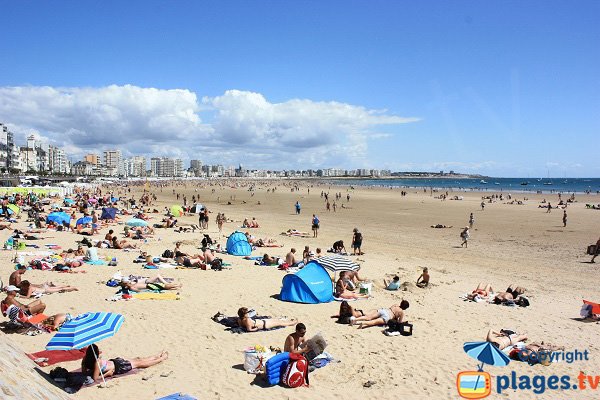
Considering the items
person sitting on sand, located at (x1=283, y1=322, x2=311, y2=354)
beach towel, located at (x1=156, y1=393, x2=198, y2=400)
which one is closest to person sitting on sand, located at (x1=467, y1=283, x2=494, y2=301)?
person sitting on sand, located at (x1=283, y1=322, x2=311, y2=354)

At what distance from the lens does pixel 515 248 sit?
1986 cm

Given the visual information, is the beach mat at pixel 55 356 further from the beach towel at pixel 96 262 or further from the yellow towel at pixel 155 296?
the beach towel at pixel 96 262

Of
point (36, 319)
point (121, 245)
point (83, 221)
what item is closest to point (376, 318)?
point (36, 319)

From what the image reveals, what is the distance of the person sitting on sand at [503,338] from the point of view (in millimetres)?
7547

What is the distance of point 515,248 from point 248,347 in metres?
17.0

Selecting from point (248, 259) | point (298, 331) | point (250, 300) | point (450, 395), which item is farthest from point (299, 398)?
point (248, 259)

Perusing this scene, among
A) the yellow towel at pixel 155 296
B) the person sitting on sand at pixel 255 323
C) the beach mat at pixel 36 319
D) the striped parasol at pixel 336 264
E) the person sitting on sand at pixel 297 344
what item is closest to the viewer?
the person sitting on sand at pixel 297 344

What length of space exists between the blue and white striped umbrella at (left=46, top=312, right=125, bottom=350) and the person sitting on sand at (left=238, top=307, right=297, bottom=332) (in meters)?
2.68

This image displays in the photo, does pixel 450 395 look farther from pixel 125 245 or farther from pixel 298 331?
pixel 125 245

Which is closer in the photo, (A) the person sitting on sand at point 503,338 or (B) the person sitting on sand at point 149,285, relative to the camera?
(A) the person sitting on sand at point 503,338

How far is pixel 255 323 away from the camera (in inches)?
327

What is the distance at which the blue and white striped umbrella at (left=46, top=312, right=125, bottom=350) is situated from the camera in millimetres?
5578

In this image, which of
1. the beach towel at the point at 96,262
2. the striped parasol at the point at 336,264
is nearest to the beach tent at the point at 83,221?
the beach towel at the point at 96,262

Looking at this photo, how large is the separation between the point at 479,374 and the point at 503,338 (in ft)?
4.39
